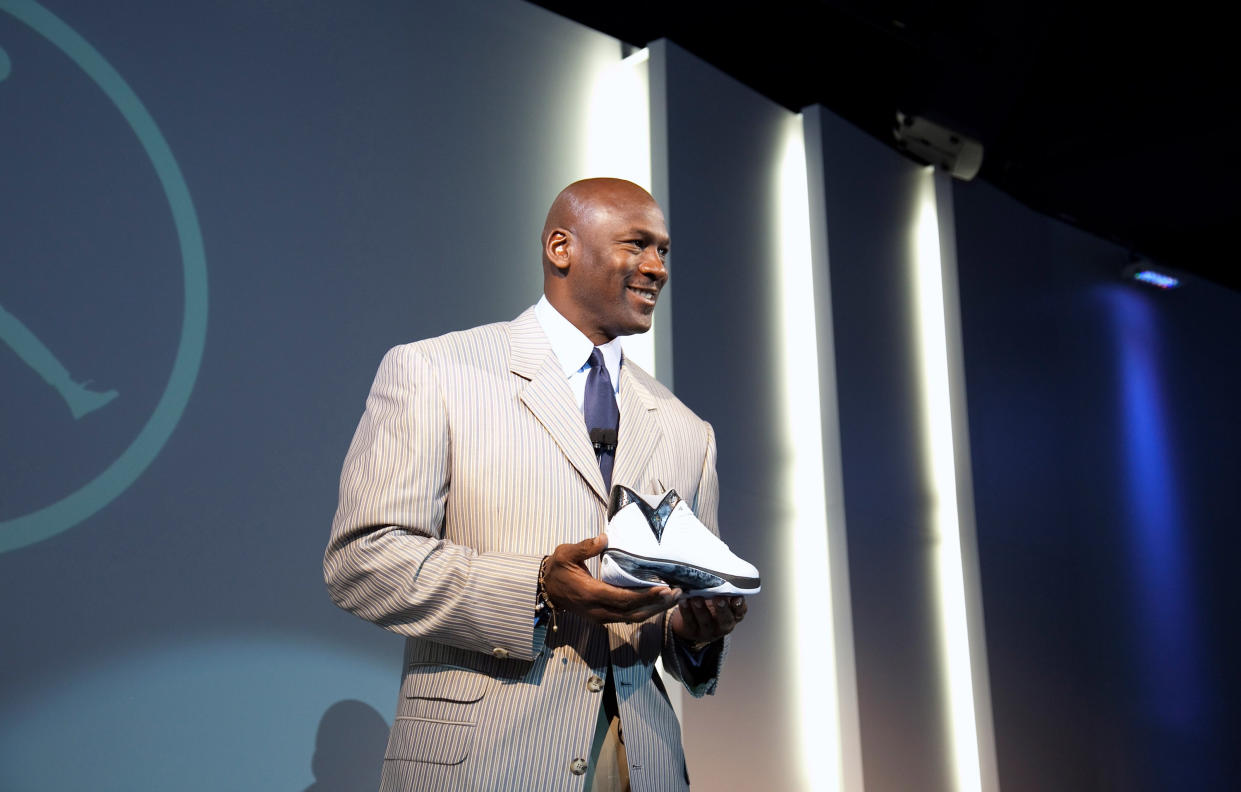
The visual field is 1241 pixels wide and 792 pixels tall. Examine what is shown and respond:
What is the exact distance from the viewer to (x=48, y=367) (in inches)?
98.1

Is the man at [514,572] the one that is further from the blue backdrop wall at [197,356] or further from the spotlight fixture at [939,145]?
the spotlight fixture at [939,145]

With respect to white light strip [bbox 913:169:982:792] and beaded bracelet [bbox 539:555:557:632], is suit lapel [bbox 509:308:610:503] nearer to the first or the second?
beaded bracelet [bbox 539:555:557:632]

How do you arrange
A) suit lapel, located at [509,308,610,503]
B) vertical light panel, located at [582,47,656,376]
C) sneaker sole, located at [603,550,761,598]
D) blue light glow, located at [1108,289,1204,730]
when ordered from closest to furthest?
sneaker sole, located at [603,550,761,598] < suit lapel, located at [509,308,610,503] < vertical light panel, located at [582,47,656,376] < blue light glow, located at [1108,289,1204,730]

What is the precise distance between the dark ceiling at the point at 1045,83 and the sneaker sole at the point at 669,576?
3.44 meters

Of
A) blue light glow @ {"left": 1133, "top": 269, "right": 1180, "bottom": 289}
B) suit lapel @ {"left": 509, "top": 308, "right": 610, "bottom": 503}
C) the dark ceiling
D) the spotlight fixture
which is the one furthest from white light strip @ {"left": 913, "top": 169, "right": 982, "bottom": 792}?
suit lapel @ {"left": 509, "top": 308, "right": 610, "bottom": 503}

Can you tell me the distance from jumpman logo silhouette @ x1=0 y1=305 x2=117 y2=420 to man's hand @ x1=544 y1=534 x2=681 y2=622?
57.9 inches

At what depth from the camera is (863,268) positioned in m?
4.57

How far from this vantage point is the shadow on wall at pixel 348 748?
278 cm

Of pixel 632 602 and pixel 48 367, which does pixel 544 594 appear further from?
pixel 48 367

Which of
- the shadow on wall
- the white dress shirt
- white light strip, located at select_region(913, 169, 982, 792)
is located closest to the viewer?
the white dress shirt

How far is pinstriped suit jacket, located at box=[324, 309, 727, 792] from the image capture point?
5.14 ft

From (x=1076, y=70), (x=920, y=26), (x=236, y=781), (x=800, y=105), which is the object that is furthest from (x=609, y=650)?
(x=1076, y=70)

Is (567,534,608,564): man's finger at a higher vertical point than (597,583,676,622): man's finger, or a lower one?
higher

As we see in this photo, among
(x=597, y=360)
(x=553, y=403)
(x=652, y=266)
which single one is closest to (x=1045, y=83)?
(x=652, y=266)
